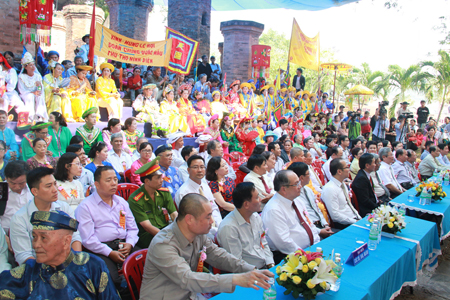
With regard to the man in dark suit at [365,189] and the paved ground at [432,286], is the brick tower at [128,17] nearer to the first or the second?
the man in dark suit at [365,189]

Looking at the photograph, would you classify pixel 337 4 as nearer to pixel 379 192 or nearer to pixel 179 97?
pixel 179 97

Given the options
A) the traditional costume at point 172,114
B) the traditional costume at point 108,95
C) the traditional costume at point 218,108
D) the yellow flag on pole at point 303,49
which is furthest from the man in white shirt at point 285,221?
the yellow flag on pole at point 303,49

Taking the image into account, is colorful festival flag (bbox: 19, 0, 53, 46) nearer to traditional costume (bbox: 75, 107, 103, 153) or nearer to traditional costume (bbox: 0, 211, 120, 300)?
traditional costume (bbox: 75, 107, 103, 153)

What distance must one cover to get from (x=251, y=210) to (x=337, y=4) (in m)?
10.3

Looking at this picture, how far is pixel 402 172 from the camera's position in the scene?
652cm

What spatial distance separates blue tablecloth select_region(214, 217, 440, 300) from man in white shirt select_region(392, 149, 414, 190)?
2.97m

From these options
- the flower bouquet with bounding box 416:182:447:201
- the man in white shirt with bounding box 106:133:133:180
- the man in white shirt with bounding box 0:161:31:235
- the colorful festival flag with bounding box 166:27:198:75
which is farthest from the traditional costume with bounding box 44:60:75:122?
the flower bouquet with bounding box 416:182:447:201

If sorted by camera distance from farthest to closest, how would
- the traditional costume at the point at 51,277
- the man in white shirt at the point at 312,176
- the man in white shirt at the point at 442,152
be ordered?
1. the man in white shirt at the point at 442,152
2. the man in white shirt at the point at 312,176
3. the traditional costume at the point at 51,277

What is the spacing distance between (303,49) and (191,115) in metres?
5.37

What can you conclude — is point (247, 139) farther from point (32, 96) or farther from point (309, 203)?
point (32, 96)

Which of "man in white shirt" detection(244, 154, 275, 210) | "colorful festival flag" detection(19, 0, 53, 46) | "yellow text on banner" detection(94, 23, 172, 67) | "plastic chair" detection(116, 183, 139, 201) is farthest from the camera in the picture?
"colorful festival flag" detection(19, 0, 53, 46)

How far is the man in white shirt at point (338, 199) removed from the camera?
3966 millimetres

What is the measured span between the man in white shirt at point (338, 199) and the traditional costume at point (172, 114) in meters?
4.81

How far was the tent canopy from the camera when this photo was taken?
1095cm
